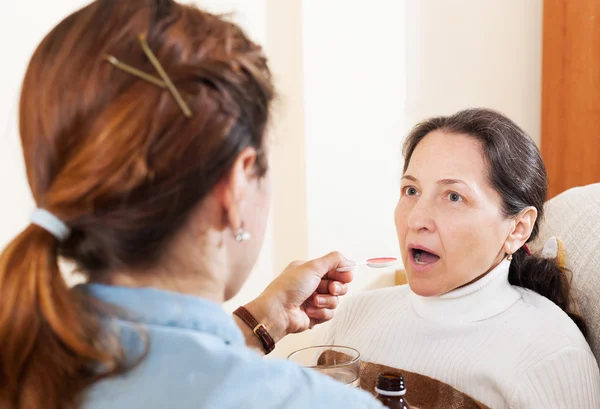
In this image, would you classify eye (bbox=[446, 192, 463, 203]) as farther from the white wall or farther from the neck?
the white wall

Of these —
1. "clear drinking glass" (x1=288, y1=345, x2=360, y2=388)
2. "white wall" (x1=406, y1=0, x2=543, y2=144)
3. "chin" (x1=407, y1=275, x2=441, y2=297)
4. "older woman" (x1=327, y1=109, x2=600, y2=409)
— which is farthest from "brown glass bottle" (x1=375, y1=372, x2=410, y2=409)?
"white wall" (x1=406, y1=0, x2=543, y2=144)

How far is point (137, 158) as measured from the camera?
0.67 m

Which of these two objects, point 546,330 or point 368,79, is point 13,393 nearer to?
point 546,330

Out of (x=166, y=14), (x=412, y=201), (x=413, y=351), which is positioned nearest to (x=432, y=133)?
(x=412, y=201)

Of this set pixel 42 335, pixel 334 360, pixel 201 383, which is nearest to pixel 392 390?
pixel 334 360

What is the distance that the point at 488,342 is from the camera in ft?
4.53

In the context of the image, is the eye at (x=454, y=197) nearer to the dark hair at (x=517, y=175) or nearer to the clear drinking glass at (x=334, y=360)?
the dark hair at (x=517, y=175)

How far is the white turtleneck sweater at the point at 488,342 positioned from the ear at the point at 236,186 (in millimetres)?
746

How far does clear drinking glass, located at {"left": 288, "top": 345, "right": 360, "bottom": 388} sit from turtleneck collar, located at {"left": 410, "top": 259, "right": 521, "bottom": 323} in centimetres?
32

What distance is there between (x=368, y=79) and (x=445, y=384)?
149cm

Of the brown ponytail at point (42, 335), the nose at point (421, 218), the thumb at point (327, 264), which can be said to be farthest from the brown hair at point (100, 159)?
the nose at point (421, 218)

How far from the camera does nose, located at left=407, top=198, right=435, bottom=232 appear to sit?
56.7 inches

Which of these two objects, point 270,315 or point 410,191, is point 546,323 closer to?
point 410,191

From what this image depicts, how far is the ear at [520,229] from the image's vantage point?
147cm
